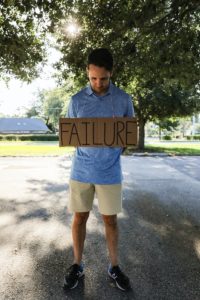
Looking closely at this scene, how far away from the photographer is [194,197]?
8328 mm

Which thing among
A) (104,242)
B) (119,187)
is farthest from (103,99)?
(104,242)

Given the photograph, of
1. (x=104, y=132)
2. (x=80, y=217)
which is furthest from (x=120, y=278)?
(x=104, y=132)

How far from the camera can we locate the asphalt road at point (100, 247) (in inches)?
140

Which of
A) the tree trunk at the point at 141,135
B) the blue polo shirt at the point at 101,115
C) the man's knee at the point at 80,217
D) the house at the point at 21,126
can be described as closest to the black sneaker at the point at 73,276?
the man's knee at the point at 80,217

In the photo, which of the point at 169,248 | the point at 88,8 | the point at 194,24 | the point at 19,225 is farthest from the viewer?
the point at 194,24

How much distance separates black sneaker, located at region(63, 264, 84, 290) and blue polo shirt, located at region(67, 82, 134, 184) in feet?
3.09

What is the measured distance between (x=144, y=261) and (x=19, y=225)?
2.28 metres

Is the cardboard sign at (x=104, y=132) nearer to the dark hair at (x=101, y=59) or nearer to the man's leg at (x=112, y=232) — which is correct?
the dark hair at (x=101, y=59)

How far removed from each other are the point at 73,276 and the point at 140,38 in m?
7.62

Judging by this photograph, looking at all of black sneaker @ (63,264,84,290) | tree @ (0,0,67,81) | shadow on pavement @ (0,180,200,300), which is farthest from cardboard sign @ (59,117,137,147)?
tree @ (0,0,67,81)

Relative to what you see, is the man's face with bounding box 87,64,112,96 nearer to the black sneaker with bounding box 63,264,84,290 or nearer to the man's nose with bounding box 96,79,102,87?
the man's nose with bounding box 96,79,102,87

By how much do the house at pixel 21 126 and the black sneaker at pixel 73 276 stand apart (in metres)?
83.5

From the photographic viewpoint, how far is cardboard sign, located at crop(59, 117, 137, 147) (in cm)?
334

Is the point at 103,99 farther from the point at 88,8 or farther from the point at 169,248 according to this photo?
the point at 88,8
